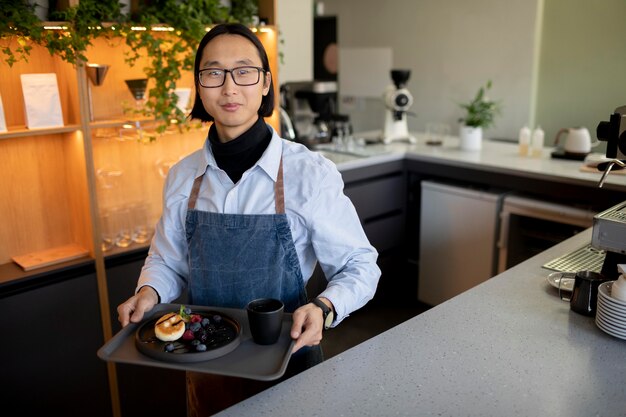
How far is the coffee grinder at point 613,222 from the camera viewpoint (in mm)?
1589

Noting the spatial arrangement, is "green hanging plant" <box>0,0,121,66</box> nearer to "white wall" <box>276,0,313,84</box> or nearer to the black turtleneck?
the black turtleneck

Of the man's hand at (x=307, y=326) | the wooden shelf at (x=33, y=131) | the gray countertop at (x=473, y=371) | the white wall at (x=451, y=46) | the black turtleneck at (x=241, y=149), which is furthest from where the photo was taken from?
the white wall at (x=451, y=46)

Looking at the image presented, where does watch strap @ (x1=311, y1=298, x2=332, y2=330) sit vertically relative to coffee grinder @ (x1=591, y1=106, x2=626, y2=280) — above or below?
below

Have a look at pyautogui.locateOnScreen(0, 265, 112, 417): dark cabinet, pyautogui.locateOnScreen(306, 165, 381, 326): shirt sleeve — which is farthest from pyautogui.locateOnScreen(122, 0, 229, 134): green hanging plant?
pyautogui.locateOnScreen(306, 165, 381, 326): shirt sleeve

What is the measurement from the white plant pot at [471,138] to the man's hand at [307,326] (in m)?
2.55

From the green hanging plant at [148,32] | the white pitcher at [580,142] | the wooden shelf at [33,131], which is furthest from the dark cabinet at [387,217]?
the wooden shelf at [33,131]

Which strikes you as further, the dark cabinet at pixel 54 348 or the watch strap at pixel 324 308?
the dark cabinet at pixel 54 348

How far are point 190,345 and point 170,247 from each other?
0.38 m

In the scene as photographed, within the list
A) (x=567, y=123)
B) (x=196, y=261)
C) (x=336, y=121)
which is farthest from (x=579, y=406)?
(x=567, y=123)

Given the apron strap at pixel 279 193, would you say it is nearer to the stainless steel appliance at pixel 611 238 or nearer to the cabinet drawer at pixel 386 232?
the stainless steel appliance at pixel 611 238

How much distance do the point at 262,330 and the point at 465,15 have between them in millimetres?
4607

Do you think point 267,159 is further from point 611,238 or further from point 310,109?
point 310,109

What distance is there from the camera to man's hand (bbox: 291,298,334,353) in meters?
1.33

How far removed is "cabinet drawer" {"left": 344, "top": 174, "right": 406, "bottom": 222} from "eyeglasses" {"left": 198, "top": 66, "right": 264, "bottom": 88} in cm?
192
